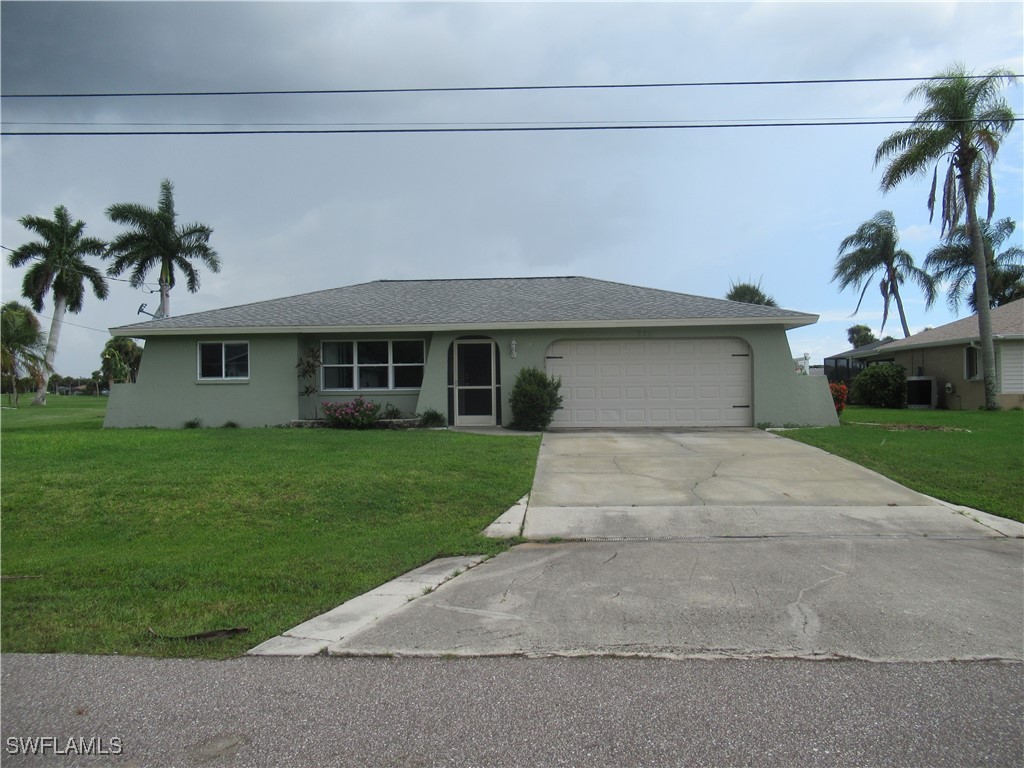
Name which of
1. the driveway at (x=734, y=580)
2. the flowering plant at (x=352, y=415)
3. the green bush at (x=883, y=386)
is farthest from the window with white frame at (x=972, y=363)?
the flowering plant at (x=352, y=415)

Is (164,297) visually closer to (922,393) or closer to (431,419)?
(431,419)

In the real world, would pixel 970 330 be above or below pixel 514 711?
above

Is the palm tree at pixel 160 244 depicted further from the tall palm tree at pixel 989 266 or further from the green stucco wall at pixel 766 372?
the tall palm tree at pixel 989 266

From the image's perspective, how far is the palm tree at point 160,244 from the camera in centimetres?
3725

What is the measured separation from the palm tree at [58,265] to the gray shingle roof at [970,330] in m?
43.1

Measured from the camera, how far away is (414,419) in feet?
56.5

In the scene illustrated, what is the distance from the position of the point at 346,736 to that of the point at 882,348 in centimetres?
3144

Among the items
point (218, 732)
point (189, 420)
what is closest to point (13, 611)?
point (218, 732)

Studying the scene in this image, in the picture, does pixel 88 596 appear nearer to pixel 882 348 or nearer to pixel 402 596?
pixel 402 596

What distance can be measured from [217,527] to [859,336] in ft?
251

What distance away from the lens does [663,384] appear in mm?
17203

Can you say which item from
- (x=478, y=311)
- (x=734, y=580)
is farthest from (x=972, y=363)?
(x=734, y=580)

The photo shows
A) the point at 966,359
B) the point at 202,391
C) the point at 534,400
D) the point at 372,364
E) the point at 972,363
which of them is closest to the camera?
the point at 534,400

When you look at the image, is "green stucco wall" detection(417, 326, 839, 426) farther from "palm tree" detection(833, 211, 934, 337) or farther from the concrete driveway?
"palm tree" detection(833, 211, 934, 337)
